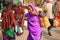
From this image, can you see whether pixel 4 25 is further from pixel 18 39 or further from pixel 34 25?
pixel 18 39

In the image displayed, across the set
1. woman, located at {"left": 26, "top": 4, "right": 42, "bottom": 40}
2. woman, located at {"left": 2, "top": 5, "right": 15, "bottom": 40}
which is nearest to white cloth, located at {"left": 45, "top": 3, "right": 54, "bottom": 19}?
woman, located at {"left": 26, "top": 4, "right": 42, "bottom": 40}

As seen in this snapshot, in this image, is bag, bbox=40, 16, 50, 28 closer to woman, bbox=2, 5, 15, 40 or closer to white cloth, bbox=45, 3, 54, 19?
white cloth, bbox=45, 3, 54, 19

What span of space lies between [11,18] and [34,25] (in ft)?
2.38

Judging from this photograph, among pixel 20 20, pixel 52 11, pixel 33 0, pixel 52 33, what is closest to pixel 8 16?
pixel 20 20

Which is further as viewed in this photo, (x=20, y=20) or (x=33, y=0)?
(x=33, y=0)

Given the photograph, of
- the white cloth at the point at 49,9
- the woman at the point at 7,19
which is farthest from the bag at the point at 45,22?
the woman at the point at 7,19

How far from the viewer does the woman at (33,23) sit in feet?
24.5

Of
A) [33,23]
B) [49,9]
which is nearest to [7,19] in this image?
[33,23]

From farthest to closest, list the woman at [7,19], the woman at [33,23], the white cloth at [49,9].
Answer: the white cloth at [49,9]
the woman at [33,23]
the woman at [7,19]

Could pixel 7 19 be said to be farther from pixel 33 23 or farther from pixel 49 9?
pixel 49 9

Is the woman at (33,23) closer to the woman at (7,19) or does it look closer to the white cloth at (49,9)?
the woman at (7,19)

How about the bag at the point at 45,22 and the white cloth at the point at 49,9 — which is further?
the bag at the point at 45,22

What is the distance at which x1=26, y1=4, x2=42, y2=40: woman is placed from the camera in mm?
7461

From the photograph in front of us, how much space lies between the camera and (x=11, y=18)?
289 inches
